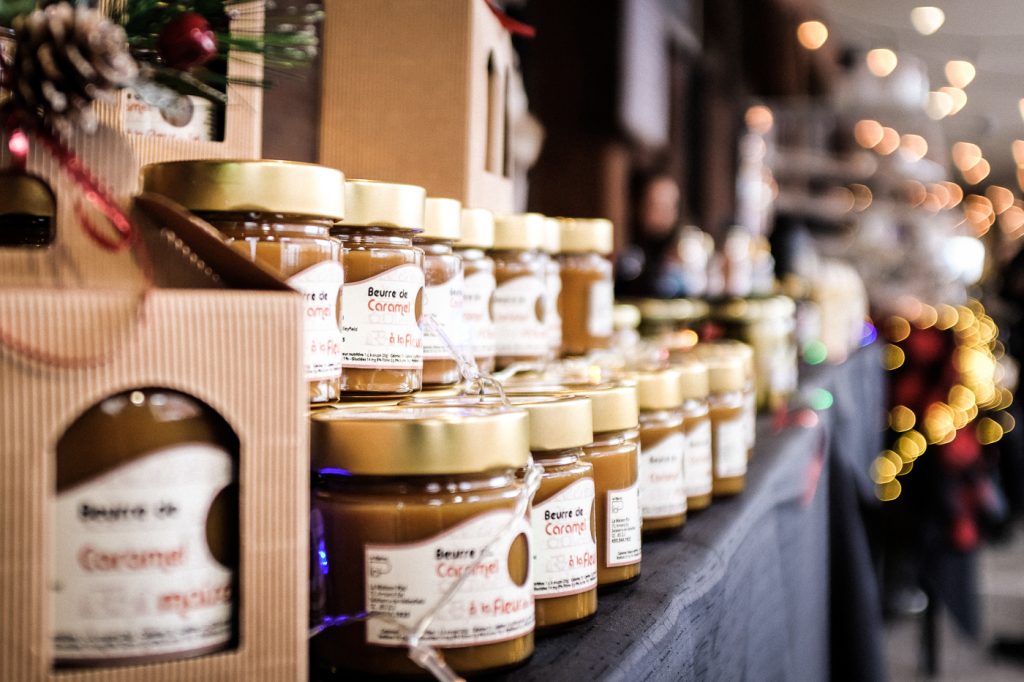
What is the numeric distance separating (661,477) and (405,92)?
19.8 inches

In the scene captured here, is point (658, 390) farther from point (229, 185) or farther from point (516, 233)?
point (229, 185)

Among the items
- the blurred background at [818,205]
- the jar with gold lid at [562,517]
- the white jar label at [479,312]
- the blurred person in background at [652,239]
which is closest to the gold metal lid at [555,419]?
the jar with gold lid at [562,517]

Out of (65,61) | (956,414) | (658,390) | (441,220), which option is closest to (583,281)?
(658,390)

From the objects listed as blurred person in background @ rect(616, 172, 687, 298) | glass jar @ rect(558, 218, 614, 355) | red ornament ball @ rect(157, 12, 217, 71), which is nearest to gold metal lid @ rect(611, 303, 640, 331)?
glass jar @ rect(558, 218, 614, 355)

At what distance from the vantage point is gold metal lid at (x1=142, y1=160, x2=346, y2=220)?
68 centimetres

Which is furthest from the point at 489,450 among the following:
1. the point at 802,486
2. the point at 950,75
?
the point at 950,75

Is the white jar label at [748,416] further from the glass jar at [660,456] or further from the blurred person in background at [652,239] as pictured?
the blurred person in background at [652,239]

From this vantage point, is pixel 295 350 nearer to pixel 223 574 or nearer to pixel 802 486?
pixel 223 574

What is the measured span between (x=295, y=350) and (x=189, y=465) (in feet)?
0.26

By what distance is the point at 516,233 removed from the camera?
1.11m

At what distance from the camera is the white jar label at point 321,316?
714 millimetres

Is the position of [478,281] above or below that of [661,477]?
above

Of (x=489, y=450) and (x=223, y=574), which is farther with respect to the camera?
(x=489, y=450)

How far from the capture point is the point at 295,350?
526mm
